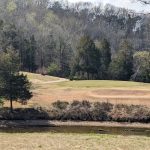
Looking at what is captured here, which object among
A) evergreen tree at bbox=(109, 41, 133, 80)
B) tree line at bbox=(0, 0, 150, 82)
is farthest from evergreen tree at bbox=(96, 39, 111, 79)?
evergreen tree at bbox=(109, 41, 133, 80)

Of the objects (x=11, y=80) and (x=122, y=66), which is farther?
(x=122, y=66)

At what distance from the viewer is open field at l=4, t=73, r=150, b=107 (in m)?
62.1

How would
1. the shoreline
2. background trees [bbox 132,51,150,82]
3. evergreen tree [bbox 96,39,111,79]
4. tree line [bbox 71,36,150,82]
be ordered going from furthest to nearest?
evergreen tree [bbox 96,39,111,79], tree line [bbox 71,36,150,82], the shoreline, background trees [bbox 132,51,150,82]

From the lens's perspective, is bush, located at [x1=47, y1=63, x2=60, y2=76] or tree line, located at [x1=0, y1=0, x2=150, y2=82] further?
bush, located at [x1=47, y1=63, x2=60, y2=76]

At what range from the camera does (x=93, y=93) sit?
68.0 metres

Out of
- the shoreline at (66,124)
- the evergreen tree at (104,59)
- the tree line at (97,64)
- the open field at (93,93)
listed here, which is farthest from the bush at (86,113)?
the evergreen tree at (104,59)

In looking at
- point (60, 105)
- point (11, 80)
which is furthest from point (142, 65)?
point (60, 105)

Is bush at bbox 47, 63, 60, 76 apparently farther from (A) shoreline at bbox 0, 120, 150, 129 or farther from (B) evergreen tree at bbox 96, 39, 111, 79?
(A) shoreline at bbox 0, 120, 150, 129

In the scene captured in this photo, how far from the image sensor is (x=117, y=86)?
76.4 metres

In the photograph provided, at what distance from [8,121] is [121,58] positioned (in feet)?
175

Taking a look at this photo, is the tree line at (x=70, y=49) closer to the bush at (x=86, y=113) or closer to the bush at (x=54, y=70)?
the bush at (x=54, y=70)

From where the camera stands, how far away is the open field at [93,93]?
204ft

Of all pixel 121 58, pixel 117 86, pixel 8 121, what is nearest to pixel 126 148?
pixel 8 121

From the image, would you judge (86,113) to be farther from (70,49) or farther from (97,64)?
(70,49)
